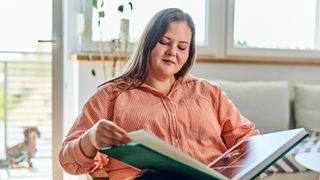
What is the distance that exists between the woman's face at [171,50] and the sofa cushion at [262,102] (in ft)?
4.05

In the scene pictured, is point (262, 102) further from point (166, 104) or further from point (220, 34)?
point (166, 104)

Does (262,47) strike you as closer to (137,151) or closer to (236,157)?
(236,157)

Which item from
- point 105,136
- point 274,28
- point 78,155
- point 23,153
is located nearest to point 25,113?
point 23,153

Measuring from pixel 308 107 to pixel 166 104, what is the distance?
1.69 meters

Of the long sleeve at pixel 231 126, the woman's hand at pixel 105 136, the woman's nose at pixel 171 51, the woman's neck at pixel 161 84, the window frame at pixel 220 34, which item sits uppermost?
the window frame at pixel 220 34

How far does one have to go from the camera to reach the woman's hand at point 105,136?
0.73 m

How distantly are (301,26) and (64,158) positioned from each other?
8.06ft

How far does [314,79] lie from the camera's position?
284 centimetres

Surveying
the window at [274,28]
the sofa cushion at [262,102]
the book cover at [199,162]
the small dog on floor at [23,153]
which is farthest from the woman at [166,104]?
the window at [274,28]

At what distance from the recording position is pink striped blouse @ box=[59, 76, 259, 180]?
110 centimetres

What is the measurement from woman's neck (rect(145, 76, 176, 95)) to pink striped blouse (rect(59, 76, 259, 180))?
0.06 feet

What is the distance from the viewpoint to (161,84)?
1.25m

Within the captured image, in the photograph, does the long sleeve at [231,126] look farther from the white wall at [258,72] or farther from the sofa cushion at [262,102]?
the white wall at [258,72]

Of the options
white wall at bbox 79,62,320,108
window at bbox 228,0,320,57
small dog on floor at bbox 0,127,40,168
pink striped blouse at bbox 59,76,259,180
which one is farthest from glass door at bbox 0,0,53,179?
window at bbox 228,0,320,57
